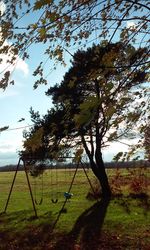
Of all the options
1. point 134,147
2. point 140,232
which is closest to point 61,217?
point 140,232

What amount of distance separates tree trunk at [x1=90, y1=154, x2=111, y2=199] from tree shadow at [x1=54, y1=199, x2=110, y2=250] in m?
5.03

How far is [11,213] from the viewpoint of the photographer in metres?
19.1

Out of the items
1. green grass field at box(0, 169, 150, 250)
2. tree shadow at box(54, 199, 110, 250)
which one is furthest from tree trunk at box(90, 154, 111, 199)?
tree shadow at box(54, 199, 110, 250)

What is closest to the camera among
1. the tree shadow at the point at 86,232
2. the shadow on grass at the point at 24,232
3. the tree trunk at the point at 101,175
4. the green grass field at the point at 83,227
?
the tree shadow at the point at 86,232

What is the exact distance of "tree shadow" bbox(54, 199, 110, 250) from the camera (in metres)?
11.8

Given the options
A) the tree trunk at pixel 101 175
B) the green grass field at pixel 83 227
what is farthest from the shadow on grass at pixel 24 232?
the tree trunk at pixel 101 175

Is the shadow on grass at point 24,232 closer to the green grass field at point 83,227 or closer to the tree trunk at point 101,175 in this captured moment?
the green grass field at point 83,227

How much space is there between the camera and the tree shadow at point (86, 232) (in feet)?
38.8

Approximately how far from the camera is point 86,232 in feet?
44.1

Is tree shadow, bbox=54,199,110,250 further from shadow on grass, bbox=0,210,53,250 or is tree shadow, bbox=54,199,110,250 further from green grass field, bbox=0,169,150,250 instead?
shadow on grass, bbox=0,210,53,250

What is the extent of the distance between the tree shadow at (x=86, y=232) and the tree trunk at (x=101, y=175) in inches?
198

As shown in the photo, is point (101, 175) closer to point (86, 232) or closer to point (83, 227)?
point (83, 227)

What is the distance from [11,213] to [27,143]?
15099 mm

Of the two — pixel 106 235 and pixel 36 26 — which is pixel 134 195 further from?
pixel 36 26
